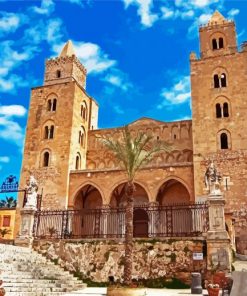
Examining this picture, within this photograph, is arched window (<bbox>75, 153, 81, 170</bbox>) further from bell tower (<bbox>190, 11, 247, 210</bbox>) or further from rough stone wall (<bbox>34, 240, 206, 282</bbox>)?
rough stone wall (<bbox>34, 240, 206, 282</bbox>)

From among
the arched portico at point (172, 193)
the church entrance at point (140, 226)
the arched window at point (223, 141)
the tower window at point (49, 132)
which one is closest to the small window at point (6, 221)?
the tower window at point (49, 132)

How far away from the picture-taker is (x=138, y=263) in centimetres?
1394

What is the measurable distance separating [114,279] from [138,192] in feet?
41.3

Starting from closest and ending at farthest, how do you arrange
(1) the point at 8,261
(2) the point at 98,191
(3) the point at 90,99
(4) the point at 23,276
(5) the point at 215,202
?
(4) the point at 23,276
(1) the point at 8,261
(5) the point at 215,202
(2) the point at 98,191
(3) the point at 90,99

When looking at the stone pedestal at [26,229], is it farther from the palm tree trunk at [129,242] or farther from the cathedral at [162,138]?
the cathedral at [162,138]

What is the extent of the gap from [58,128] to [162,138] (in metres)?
8.34

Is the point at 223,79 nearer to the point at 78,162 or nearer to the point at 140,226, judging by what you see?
the point at 140,226

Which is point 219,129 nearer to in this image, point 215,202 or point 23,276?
point 215,202

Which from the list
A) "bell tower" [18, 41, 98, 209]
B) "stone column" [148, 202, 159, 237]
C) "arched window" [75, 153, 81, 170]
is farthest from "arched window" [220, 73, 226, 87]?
"arched window" [75, 153, 81, 170]

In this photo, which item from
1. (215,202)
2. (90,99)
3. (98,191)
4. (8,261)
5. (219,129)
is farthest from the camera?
(90,99)

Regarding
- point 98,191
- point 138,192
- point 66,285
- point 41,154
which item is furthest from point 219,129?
point 66,285

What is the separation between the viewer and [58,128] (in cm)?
2855

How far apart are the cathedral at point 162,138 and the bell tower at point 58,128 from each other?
0.26ft

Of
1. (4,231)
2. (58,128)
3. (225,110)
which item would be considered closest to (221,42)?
(225,110)
